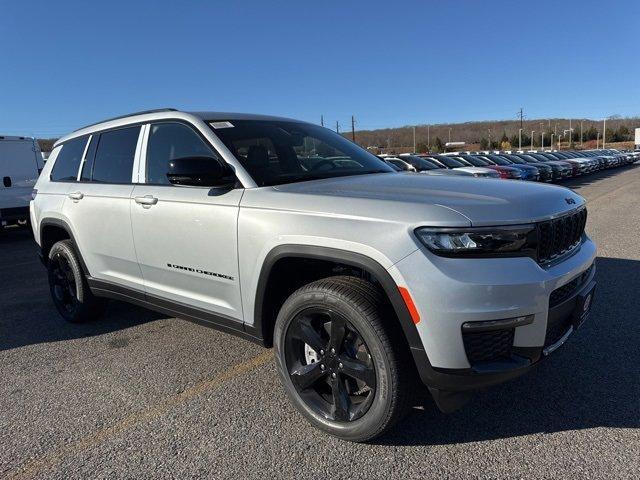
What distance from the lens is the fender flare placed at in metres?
2.46

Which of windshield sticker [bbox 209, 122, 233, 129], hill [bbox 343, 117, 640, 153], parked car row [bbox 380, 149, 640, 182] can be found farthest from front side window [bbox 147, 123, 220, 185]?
hill [bbox 343, 117, 640, 153]

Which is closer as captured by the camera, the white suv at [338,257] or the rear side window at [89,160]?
the white suv at [338,257]

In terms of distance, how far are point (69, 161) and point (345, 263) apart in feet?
11.8

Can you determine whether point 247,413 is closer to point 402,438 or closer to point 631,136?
point 402,438

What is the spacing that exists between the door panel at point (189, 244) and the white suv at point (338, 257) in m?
0.01

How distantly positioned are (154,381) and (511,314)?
250 centimetres

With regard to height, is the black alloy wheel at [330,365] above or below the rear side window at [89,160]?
below

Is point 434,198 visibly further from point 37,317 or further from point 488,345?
point 37,317

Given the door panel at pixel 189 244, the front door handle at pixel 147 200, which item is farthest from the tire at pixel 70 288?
the front door handle at pixel 147 200

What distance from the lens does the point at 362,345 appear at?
2.74 meters

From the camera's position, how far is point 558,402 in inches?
123

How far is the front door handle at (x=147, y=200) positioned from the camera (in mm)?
3670

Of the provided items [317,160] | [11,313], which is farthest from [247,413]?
[11,313]

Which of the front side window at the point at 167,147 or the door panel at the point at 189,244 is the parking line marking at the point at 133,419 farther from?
the front side window at the point at 167,147
